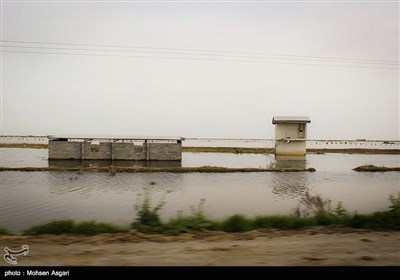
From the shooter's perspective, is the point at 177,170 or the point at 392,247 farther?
the point at 177,170

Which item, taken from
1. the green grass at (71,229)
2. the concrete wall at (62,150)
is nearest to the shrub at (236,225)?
the green grass at (71,229)

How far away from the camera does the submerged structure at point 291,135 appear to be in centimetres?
4266

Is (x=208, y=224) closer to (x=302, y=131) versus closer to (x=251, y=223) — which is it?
(x=251, y=223)

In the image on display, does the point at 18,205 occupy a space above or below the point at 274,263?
below

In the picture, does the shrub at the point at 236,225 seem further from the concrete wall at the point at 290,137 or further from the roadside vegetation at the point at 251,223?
the concrete wall at the point at 290,137

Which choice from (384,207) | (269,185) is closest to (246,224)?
(384,207)

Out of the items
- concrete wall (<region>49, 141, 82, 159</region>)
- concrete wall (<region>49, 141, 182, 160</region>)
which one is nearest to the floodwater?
concrete wall (<region>49, 141, 182, 160</region>)

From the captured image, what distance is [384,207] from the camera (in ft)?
41.0

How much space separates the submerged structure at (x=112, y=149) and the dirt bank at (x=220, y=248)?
2846 centimetres

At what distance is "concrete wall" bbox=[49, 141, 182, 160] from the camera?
34406 millimetres

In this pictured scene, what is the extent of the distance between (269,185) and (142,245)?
48.8ft

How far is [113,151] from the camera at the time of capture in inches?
1373
